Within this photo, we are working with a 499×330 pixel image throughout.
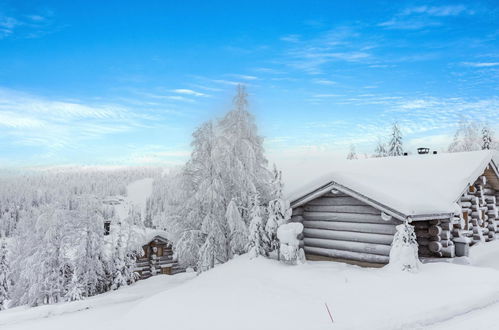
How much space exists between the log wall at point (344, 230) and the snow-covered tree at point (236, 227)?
2.35m

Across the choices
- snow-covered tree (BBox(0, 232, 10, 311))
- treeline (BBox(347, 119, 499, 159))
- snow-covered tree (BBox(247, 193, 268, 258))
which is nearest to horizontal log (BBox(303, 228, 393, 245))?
snow-covered tree (BBox(247, 193, 268, 258))

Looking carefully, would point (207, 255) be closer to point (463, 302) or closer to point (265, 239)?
point (265, 239)

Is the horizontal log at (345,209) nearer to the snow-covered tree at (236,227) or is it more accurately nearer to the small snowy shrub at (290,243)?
the small snowy shrub at (290,243)

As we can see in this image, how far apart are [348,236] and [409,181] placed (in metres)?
3.93

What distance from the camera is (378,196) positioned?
39.1 ft

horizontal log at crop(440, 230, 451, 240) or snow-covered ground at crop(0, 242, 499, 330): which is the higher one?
horizontal log at crop(440, 230, 451, 240)

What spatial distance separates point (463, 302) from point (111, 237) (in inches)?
878

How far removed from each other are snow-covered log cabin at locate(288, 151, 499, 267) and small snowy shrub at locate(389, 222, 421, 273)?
0.61m

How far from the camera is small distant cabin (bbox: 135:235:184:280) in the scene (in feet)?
94.7

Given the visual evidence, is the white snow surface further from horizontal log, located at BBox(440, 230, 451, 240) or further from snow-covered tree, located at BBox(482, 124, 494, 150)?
snow-covered tree, located at BBox(482, 124, 494, 150)

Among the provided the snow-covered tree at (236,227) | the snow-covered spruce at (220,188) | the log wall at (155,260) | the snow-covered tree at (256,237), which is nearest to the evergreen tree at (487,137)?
the log wall at (155,260)

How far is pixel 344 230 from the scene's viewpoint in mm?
13430

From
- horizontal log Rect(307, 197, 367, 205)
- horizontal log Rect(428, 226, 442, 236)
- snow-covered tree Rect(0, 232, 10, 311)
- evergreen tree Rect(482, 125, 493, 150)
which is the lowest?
snow-covered tree Rect(0, 232, 10, 311)

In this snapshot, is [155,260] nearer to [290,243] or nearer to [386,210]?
[290,243]
